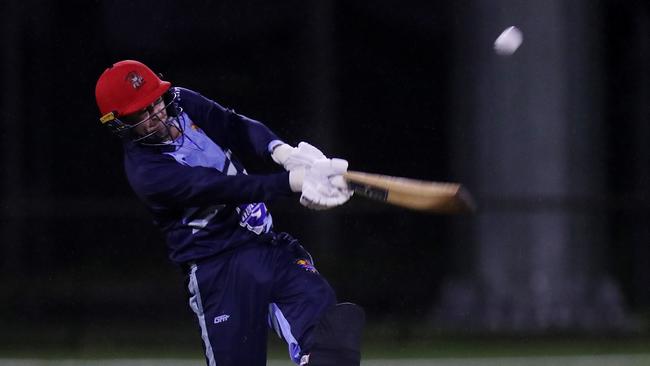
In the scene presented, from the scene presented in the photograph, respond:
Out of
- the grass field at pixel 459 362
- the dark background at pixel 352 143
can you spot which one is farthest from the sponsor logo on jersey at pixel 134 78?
the dark background at pixel 352 143

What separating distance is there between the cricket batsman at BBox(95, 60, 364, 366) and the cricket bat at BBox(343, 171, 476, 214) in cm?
9

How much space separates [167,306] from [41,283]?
41.8 inches

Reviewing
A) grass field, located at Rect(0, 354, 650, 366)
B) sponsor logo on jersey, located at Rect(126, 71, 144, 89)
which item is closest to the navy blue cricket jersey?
sponsor logo on jersey, located at Rect(126, 71, 144, 89)

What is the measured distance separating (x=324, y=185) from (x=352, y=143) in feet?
28.6

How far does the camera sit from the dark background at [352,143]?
1055 centimetres

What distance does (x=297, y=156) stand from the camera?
561cm

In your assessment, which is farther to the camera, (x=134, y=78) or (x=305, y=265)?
(x=305, y=265)

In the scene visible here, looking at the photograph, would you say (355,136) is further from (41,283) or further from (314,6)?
(41,283)

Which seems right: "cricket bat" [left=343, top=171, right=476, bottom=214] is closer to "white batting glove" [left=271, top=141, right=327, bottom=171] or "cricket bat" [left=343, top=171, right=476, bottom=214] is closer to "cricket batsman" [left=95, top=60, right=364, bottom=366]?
"cricket batsman" [left=95, top=60, right=364, bottom=366]

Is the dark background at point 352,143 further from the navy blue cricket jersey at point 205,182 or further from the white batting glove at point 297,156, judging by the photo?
the white batting glove at point 297,156

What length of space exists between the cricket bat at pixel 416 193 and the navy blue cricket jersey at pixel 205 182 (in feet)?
1.02

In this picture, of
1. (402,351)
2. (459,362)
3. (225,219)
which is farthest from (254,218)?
(402,351)

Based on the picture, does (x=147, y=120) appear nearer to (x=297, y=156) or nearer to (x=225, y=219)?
(x=225, y=219)

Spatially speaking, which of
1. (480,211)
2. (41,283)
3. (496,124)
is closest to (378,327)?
(480,211)
